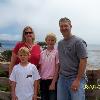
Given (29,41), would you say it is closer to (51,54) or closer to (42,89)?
(51,54)

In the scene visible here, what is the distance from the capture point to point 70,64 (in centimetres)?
655

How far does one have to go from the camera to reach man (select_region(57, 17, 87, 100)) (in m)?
6.39

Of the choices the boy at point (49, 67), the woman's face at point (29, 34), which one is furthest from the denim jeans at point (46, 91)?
the woman's face at point (29, 34)

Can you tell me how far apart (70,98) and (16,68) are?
1.08 metres

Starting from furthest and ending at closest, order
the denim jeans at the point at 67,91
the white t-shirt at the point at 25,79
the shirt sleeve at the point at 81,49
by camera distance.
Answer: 1. the white t-shirt at the point at 25,79
2. the denim jeans at the point at 67,91
3. the shirt sleeve at the point at 81,49

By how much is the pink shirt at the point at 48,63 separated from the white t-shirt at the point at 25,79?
15 centimetres

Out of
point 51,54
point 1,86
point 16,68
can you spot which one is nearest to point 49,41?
point 51,54

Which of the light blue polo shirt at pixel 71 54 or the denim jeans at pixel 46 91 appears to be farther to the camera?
the denim jeans at pixel 46 91

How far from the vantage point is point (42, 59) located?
7.09 m

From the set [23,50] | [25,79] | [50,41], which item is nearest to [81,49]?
[50,41]

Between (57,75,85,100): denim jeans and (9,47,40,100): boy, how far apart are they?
1.55ft

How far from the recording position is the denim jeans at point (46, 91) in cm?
703

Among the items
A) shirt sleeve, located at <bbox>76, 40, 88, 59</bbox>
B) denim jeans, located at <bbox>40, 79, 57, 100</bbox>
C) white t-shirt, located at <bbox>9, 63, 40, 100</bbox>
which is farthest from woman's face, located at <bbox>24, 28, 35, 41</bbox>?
shirt sleeve, located at <bbox>76, 40, 88, 59</bbox>

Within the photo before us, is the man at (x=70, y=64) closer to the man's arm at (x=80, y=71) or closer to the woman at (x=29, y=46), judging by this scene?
the man's arm at (x=80, y=71)
